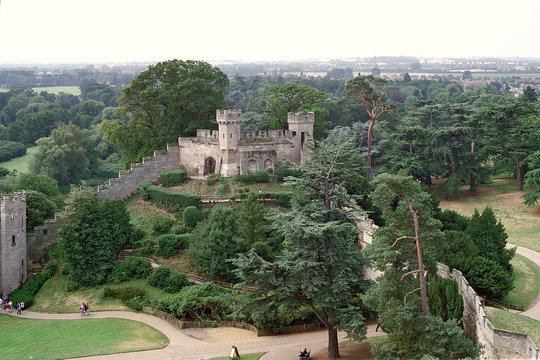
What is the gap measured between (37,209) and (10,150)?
214ft

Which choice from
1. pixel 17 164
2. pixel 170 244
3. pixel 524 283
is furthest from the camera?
pixel 17 164

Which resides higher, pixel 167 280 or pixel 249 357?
pixel 167 280

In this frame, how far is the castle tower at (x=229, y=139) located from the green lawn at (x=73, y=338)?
18712 millimetres

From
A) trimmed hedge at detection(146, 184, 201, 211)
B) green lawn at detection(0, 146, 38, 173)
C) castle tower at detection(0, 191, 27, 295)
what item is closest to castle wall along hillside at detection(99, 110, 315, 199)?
trimmed hedge at detection(146, 184, 201, 211)

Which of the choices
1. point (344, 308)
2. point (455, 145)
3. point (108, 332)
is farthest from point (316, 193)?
point (455, 145)

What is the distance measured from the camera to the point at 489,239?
135 ft

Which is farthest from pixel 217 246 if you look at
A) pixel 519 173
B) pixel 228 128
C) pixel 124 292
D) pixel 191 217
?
pixel 519 173

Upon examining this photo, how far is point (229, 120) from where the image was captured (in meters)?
53.9

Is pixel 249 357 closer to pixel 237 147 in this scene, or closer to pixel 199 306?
pixel 199 306

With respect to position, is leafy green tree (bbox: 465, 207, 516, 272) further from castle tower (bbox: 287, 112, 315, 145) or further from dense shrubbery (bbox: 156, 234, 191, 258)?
dense shrubbery (bbox: 156, 234, 191, 258)

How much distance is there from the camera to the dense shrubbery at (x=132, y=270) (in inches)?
1793

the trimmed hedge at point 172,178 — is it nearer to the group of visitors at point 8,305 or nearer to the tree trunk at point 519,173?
the group of visitors at point 8,305

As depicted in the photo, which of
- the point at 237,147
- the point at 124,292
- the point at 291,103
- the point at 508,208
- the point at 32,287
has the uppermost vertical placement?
the point at 291,103

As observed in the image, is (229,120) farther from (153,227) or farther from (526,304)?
(526,304)
